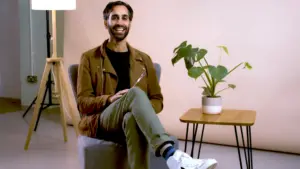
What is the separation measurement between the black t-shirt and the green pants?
0.25 m

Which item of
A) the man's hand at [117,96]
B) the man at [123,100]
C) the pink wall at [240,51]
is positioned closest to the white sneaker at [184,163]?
the man at [123,100]

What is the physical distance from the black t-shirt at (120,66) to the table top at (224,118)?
1.30ft

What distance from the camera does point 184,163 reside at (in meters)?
2.08

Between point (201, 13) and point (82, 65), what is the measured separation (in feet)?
4.83

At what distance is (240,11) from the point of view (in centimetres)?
352

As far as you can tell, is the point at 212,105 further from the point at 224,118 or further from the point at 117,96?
the point at 117,96

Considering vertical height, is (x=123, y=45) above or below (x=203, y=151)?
above

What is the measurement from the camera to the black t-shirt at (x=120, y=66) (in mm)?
2607

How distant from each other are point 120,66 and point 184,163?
2.63 ft

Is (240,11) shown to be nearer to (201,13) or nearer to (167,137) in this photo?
(201,13)

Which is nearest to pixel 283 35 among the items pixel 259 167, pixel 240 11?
pixel 240 11

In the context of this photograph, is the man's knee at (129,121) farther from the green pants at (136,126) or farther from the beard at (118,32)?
the beard at (118,32)

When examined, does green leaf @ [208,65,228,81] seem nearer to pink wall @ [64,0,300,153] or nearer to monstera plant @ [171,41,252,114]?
monstera plant @ [171,41,252,114]

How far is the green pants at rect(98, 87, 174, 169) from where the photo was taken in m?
2.12
